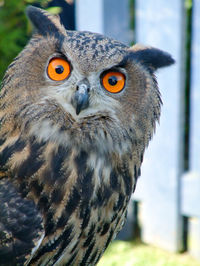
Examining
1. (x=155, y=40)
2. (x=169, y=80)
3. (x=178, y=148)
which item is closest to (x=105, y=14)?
(x=155, y=40)

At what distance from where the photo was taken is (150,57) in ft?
5.22

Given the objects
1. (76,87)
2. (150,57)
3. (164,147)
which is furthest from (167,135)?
(76,87)

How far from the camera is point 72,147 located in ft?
Answer: 4.82

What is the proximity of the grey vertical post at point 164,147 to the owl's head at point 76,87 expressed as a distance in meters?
1.29

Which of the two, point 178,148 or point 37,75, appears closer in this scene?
point 37,75

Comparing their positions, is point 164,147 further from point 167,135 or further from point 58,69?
point 58,69

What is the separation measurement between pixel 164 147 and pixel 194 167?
0.83ft

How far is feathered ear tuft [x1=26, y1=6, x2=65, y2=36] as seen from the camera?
1500 mm

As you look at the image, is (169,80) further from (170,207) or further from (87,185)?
(87,185)

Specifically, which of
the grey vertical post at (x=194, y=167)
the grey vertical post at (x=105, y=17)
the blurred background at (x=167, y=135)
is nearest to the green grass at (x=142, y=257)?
the blurred background at (x=167, y=135)

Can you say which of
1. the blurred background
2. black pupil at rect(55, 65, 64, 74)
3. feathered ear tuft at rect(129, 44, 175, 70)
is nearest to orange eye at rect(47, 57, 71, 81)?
black pupil at rect(55, 65, 64, 74)

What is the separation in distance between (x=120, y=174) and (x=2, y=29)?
1225mm

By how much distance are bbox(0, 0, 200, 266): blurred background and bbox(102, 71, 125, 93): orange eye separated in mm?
1127

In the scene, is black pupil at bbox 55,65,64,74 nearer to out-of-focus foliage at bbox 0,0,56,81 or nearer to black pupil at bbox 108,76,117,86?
black pupil at bbox 108,76,117,86
